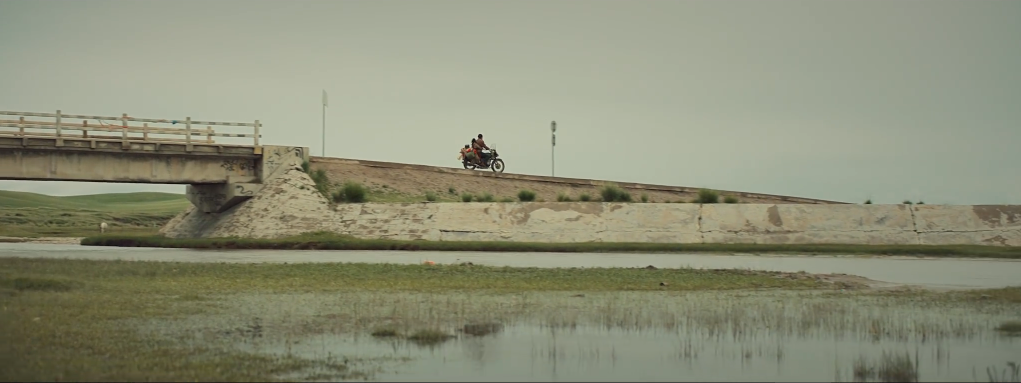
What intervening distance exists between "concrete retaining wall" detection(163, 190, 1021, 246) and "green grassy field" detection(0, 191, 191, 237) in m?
14.5

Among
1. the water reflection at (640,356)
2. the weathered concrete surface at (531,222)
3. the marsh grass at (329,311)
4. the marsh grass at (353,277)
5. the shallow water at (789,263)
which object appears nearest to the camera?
the water reflection at (640,356)

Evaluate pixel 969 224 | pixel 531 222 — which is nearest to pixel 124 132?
pixel 531 222

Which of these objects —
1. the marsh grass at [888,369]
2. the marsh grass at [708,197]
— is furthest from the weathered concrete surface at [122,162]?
the marsh grass at [888,369]

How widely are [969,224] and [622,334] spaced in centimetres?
2952

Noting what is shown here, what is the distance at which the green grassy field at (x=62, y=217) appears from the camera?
62.9 meters

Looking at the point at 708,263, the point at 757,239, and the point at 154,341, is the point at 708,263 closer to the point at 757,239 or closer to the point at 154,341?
the point at 757,239

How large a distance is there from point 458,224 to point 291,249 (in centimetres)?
712

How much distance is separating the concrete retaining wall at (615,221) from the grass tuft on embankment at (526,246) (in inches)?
55.4

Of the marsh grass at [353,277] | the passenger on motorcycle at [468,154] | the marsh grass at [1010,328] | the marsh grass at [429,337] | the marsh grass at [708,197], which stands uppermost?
the passenger on motorcycle at [468,154]

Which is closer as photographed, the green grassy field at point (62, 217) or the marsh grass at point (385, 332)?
the marsh grass at point (385, 332)

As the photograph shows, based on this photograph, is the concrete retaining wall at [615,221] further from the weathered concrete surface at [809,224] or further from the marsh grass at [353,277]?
the marsh grass at [353,277]

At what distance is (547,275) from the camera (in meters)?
24.7

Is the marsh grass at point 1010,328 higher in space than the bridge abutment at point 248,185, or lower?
lower

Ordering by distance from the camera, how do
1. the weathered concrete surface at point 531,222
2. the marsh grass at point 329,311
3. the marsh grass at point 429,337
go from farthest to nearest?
the weathered concrete surface at point 531,222
the marsh grass at point 429,337
the marsh grass at point 329,311
